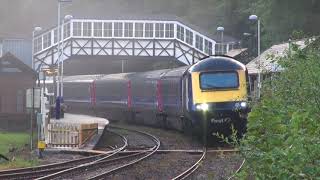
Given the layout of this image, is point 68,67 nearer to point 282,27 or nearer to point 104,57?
point 104,57

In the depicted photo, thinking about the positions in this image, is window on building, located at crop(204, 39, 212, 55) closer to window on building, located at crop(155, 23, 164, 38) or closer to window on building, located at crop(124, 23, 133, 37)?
window on building, located at crop(155, 23, 164, 38)

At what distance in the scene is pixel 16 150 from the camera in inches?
893

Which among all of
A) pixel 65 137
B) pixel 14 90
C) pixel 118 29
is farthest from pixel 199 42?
pixel 65 137

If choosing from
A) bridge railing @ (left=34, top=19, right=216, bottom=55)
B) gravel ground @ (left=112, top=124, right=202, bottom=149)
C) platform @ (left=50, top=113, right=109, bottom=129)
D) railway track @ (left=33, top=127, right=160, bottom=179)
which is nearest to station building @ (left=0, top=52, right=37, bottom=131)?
platform @ (left=50, top=113, right=109, bottom=129)

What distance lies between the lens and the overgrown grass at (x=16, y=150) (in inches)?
743

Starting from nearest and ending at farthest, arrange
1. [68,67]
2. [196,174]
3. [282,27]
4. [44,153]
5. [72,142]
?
[196,174]
[44,153]
[72,142]
[282,27]
[68,67]

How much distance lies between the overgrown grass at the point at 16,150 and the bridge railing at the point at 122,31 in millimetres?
32281

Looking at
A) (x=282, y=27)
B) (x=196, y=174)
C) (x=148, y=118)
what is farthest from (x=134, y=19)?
(x=196, y=174)

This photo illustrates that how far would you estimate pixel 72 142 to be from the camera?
947 inches

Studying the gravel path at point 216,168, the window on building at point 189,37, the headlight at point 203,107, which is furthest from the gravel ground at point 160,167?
the window on building at point 189,37

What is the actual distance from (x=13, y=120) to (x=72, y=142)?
8.86m

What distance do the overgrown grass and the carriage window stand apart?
6.33m

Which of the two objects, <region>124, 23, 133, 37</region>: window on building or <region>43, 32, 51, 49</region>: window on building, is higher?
<region>124, 23, 133, 37</region>: window on building

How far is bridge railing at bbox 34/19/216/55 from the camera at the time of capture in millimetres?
61219
